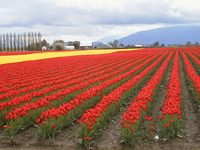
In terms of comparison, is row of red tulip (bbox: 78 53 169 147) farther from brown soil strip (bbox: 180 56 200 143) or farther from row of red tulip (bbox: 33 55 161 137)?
brown soil strip (bbox: 180 56 200 143)

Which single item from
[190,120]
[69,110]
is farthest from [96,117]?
[190,120]

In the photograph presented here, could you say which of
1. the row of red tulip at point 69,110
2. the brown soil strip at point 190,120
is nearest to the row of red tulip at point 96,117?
the row of red tulip at point 69,110

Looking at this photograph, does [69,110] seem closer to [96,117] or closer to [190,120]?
[96,117]

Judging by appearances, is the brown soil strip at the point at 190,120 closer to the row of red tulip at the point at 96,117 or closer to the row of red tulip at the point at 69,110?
the row of red tulip at the point at 96,117

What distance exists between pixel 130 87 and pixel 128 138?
6.02 meters

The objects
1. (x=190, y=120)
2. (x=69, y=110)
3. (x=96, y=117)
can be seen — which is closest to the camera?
(x=96, y=117)

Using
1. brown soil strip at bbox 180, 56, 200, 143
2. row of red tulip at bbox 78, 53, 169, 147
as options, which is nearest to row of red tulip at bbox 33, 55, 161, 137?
row of red tulip at bbox 78, 53, 169, 147

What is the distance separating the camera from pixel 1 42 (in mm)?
145750

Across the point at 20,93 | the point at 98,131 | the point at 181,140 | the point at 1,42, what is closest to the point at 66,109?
the point at 98,131

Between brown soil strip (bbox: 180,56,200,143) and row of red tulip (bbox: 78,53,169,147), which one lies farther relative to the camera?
brown soil strip (bbox: 180,56,200,143)

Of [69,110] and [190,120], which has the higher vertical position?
[69,110]

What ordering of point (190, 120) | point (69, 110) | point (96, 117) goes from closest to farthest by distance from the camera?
1. point (96, 117)
2. point (69, 110)
3. point (190, 120)

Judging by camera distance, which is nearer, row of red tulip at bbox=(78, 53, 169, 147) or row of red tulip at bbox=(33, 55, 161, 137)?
row of red tulip at bbox=(78, 53, 169, 147)

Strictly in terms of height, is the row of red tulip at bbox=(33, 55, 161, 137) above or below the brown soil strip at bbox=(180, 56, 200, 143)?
above
